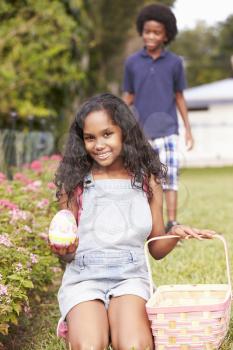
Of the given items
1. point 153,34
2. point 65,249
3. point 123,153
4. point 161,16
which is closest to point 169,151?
point 153,34

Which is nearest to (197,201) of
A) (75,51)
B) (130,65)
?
(75,51)

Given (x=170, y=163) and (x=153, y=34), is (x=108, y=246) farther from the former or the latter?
(x=153, y=34)

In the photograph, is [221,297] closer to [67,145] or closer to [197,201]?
[67,145]

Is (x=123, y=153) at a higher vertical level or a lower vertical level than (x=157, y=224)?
higher

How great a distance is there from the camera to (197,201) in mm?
11281

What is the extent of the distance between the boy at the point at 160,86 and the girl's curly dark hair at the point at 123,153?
9.55 ft

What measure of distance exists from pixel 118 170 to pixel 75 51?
9.83m

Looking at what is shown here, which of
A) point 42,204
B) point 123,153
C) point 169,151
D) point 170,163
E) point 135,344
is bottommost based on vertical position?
point 135,344

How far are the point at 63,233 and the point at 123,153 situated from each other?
23.7 inches

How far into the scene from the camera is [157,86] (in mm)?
6879

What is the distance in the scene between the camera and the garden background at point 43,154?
159 inches

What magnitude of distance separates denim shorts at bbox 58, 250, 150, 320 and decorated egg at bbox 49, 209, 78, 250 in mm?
143

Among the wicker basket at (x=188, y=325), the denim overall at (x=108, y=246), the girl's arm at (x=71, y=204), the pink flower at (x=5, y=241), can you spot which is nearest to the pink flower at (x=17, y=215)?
the pink flower at (x=5, y=241)

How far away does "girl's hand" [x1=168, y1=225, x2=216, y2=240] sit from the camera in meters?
3.40
